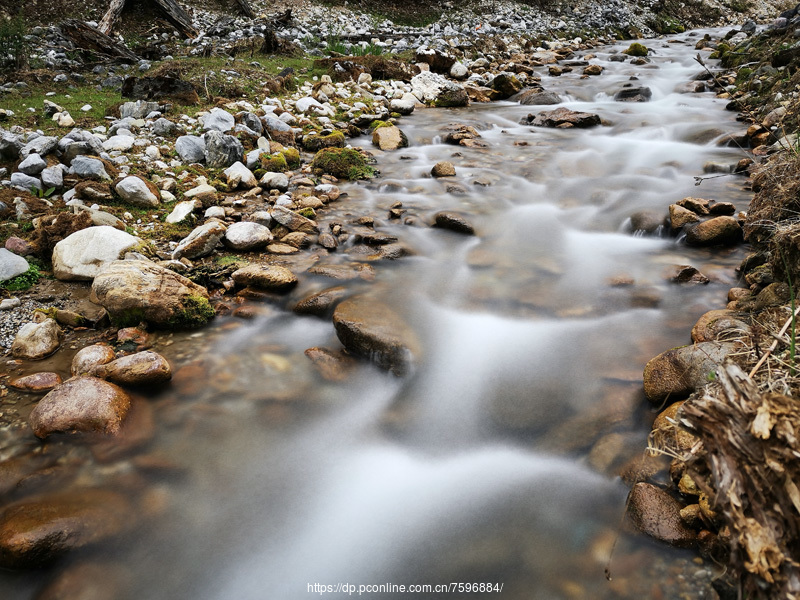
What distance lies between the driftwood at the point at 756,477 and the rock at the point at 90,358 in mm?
3742

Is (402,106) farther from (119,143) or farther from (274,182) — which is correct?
(119,143)

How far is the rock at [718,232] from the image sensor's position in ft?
15.8

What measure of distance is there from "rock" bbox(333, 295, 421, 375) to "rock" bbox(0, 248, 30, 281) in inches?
113

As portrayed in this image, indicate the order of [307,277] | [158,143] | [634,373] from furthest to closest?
[158,143] < [307,277] < [634,373]

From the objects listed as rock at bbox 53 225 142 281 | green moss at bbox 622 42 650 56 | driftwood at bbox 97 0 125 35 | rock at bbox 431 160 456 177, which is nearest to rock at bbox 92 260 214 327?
rock at bbox 53 225 142 281

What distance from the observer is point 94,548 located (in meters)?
Answer: 2.37

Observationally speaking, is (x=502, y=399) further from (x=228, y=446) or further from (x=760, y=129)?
(x=760, y=129)

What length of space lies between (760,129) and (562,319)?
6.56 m

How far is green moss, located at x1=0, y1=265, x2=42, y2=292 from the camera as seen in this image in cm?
388

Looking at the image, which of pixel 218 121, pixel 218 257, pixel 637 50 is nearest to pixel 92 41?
pixel 218 121

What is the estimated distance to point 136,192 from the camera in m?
5.21

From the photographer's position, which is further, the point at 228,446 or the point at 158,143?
the point at 158,143

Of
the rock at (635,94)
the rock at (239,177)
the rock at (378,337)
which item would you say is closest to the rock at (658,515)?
the rock at (378,337)

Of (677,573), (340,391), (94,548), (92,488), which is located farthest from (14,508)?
(677,573)
